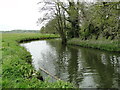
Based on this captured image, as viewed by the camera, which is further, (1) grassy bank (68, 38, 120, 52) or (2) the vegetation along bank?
(2) the vegetation along bank

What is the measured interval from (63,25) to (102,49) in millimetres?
16093

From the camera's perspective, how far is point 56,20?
110ft

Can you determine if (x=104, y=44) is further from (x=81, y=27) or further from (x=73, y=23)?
(x=73, y=23)

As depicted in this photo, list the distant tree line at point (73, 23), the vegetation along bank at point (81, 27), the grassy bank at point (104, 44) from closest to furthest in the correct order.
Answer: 1. the grassy bank at point (104, 44)
2. the vegetation along bank at point (81, 27)
3. the distant tree line at point (73, 23)

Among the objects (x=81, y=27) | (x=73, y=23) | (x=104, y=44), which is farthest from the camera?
(x=73, y=23)

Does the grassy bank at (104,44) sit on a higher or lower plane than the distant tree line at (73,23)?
lower

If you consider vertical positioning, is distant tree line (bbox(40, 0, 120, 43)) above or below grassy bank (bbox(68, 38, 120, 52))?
Result: above

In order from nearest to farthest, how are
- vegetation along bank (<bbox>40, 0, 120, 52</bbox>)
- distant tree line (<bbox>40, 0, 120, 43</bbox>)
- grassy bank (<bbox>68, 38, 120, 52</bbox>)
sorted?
grassy bank (<bbox>68, 38, 120, 52</bbox>) → vegetation along bank (<bbox>40, 0, 120, 52</bbox>) → distant tree line (<bbox>40, 0, 120, 43</bbox>)

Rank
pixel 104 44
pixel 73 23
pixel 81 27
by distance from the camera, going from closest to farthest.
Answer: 1. pixel 104 44
2. pixel 81 27
3. pixel 73 23

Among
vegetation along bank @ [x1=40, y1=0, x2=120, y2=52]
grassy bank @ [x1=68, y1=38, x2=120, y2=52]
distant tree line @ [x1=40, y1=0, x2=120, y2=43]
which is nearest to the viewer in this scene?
grassy bank @ [x1=68, y1=38, x2=120, y2=52]

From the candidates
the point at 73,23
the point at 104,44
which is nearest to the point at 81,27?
the point at 73,23

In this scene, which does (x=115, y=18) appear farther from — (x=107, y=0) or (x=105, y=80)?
(x=105, y=80)

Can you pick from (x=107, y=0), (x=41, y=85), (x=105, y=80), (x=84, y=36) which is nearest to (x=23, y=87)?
(x=41, y=85)

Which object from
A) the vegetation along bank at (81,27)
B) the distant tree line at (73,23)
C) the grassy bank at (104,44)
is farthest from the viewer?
the distant tree line at (73,23)
